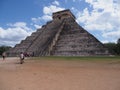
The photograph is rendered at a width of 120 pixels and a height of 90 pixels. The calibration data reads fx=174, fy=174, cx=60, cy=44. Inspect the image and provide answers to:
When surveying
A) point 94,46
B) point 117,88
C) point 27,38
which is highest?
point 27,38

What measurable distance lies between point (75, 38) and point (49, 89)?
2553 cm

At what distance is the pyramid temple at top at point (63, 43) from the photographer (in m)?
27.5

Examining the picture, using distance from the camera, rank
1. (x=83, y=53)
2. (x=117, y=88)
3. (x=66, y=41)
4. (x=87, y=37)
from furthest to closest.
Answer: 1. (x=66, y=41)
2. (x=87, y=37)
3. (x=83, y=53)
4. (x=117, y=88)

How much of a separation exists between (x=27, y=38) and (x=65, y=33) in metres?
9.95

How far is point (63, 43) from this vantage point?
3167cm

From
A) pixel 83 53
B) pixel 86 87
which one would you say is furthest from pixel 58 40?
pixel 86 87

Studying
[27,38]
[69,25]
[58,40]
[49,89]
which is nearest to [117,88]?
[49,89]

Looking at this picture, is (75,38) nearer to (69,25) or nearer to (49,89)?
(69,25)

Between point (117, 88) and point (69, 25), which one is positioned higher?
point (69, 25)

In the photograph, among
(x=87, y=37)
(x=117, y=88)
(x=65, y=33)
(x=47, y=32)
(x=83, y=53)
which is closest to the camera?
(x=117, y=88)

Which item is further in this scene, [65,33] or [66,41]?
[65,33]

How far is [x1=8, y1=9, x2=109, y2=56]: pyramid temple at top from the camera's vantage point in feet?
90.3

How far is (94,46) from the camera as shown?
89.8 ft

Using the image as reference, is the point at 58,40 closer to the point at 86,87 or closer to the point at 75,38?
the point at 75,38
